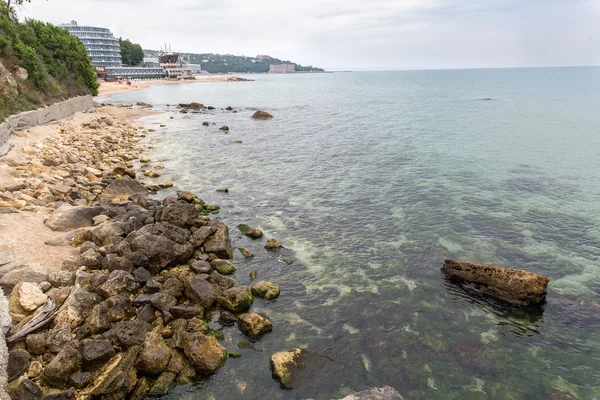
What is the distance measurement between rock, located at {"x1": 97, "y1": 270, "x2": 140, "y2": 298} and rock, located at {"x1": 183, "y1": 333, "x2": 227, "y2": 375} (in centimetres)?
429

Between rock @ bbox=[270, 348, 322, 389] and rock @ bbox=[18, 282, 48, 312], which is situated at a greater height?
rock @ bbox=[18, 282, 48, 312]

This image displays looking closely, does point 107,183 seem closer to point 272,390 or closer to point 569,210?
point 272,390

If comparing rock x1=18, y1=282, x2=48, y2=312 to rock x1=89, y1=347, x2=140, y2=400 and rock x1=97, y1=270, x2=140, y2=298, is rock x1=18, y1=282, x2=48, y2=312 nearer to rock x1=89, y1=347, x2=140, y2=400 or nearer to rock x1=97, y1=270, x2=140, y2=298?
rock x1=97, y1=270, x2=140, y2=298

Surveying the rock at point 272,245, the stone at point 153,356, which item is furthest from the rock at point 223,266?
the stone at point 153,356

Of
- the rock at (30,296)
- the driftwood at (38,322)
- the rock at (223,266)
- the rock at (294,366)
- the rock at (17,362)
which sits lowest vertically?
the rock at (294,366)

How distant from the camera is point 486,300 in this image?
16.5 metres

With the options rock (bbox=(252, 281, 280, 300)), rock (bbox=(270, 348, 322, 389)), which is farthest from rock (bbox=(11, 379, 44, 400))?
rock (bbox=(252, 281, 280, 300))

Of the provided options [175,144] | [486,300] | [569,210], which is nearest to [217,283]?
[486,300]

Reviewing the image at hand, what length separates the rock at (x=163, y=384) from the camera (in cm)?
1163

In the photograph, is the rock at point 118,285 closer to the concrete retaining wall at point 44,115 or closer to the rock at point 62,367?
the rock at point 62,367

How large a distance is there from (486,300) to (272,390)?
11044mm

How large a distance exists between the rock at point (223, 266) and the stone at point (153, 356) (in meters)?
5.98

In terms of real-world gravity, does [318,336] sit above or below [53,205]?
below

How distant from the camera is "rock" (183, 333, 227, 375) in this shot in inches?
490
